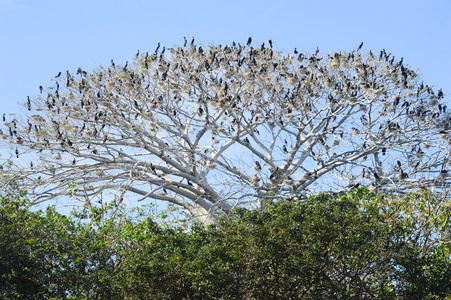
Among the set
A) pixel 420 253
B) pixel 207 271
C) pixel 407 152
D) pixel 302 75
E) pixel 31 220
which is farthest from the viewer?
pixel 302 75

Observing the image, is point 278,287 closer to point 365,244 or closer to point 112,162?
point 365,244

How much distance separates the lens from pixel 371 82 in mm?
16047

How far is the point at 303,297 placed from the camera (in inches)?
358

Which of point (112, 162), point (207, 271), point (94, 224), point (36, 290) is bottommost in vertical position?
point (207, 271)

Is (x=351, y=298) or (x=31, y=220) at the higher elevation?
(x=31, y=220)

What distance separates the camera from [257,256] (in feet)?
29.0

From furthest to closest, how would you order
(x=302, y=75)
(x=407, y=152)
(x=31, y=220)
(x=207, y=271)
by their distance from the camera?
(x=302, y=75) < (x=407, y=152) < (x=31, y=220) < (x=207, y=271)

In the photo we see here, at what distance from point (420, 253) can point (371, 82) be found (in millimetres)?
7493

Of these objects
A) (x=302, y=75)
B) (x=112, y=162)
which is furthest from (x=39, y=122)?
(x=302, y=75)

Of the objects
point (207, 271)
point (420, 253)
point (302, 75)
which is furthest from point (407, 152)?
point (207, 271)

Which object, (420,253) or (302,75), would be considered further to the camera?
(302,75)

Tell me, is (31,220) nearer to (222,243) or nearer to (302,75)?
(222,243)

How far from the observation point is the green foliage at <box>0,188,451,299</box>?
8.95 meters

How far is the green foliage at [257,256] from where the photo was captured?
352 inches
